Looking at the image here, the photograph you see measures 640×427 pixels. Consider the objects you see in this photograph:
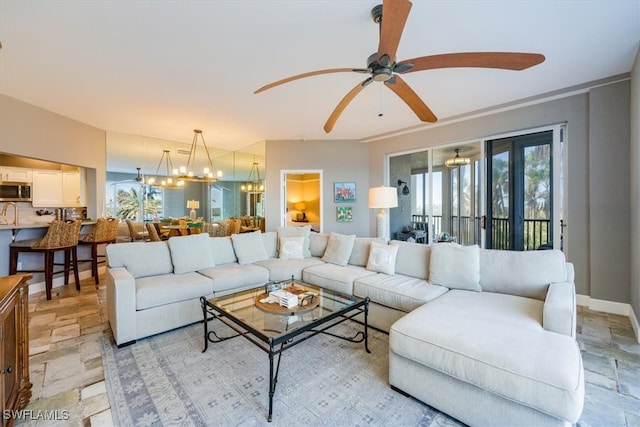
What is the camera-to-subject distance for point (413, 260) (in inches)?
123

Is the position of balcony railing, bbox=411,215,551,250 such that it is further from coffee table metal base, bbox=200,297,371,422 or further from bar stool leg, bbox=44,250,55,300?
bar stool leg, bbox=44,250,55,300

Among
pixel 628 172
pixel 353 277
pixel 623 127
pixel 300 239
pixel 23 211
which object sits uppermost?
pixel 623 127

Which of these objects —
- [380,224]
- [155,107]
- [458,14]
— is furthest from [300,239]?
[458,14]

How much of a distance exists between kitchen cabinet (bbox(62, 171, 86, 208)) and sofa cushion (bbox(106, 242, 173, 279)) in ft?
12.0

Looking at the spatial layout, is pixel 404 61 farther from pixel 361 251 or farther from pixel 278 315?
pixel 361 251

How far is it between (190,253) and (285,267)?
122 cm

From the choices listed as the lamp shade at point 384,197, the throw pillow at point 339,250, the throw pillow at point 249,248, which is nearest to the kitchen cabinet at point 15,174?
the throw pillow at point 249,248

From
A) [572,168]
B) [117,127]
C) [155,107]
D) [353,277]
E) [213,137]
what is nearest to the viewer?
[353,277]

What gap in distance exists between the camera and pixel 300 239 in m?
4.25

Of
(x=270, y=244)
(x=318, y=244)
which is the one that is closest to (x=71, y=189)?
(x=270, y=244)

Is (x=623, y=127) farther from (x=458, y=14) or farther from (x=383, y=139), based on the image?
(x=383, y=139)

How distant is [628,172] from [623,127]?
54 centimetres

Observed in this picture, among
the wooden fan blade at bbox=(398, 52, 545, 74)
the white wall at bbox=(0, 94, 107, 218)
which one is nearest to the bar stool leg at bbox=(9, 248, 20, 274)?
the white wall at bbox=(0, 94, 107, 218)

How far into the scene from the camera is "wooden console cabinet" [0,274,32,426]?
1.34 meters
